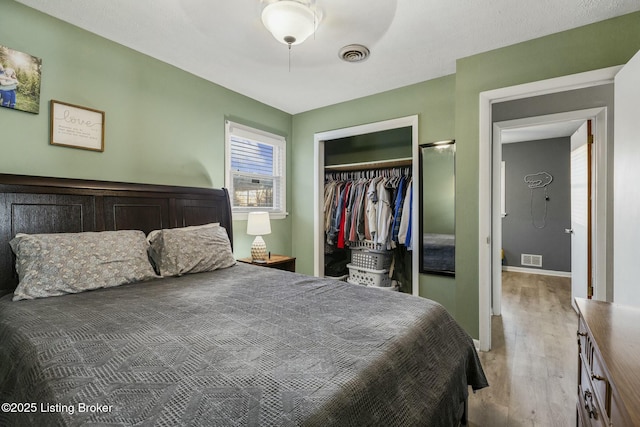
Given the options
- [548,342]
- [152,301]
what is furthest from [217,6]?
[548,342]

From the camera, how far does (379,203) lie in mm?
3689

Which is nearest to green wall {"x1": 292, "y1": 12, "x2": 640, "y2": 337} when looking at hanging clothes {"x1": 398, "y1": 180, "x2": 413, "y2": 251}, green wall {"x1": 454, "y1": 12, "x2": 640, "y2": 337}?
green wall {"x1": 454, "y1": 12, "x2": 640, "y2": 337}

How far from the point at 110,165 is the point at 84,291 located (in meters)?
1.07

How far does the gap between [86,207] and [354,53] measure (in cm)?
229

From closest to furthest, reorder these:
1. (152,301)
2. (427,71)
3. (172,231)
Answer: (152,301), (172,231), (427,71)

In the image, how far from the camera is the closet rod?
380cm

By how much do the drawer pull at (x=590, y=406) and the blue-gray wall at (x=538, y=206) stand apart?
489 centimetres

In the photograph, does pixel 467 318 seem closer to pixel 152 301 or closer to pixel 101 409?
pixel 152 301

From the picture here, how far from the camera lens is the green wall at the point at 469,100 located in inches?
79.4

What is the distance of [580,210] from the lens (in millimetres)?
3295

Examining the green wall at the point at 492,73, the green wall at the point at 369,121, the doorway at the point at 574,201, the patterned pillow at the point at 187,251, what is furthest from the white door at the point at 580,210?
the patterned pillow at the point at 187,251

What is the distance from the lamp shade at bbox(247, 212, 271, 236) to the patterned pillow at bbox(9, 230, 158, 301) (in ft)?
3.98

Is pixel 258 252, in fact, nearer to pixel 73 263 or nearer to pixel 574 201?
pixel 73 263

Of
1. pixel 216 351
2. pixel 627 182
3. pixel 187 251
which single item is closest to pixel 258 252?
pixel 187 251
